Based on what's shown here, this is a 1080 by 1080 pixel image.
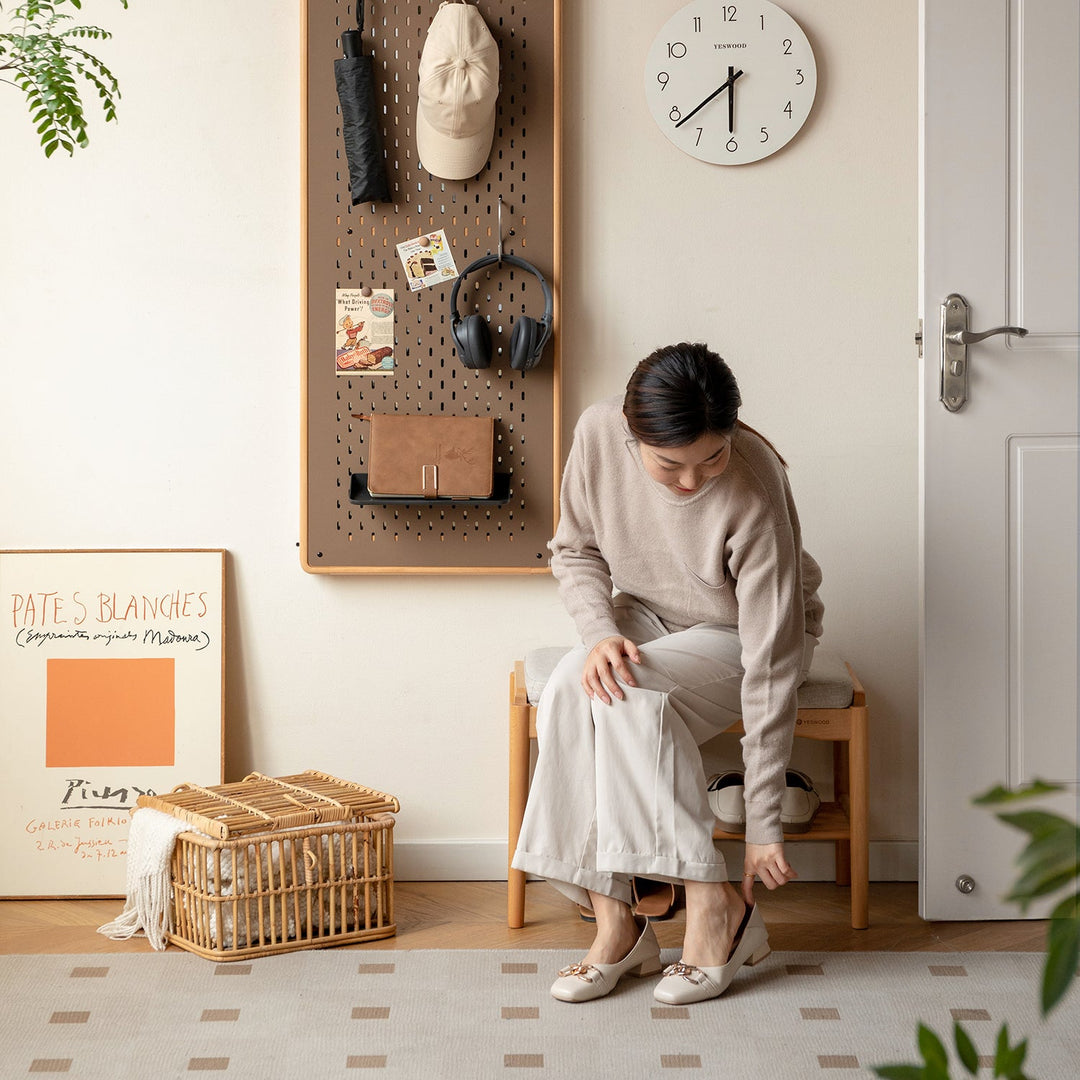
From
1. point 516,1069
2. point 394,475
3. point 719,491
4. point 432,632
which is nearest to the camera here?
point 516,1069

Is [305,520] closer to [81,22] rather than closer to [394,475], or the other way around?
[394,475]

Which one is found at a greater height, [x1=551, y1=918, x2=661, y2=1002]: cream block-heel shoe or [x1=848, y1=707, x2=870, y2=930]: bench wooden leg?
[x1=848, y1=707, x2=870, y2=930]: bench wooden leg

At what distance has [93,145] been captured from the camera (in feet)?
7.60

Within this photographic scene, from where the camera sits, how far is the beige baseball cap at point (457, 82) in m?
2.14

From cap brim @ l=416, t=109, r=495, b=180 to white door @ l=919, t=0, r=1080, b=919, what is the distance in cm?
80

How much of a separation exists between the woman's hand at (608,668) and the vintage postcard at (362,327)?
2.61ft

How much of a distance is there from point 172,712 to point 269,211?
102 centimetres

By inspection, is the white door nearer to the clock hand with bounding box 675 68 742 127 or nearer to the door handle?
the door handle

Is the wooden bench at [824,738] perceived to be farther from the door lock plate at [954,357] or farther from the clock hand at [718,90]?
the clock hand at [718,90]

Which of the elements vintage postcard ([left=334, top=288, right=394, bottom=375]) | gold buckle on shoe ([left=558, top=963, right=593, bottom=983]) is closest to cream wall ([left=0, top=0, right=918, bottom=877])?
vintage postcard ([left=334, top=288, right=394, bottom=375])

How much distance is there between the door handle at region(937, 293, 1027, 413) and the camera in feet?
6.79

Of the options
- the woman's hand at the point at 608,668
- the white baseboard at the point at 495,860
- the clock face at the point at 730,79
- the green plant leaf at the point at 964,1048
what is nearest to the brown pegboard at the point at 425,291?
the clock face at the point at 730,79

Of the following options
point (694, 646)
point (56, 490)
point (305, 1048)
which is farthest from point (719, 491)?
point (56, 490)

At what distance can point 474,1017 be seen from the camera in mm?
1759
